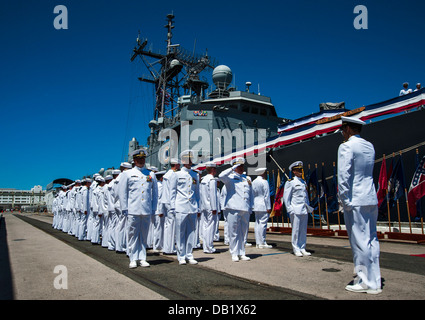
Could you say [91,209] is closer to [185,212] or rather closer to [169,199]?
[169,199]

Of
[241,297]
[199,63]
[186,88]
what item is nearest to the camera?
[241,297]


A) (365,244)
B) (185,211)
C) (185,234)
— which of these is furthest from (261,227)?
(365,244)

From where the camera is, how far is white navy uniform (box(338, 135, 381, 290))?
2945mm

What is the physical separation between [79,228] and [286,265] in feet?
25.1

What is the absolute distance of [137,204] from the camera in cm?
468

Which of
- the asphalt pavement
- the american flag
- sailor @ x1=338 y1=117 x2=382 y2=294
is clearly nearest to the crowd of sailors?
sailor @ x1=338 y1=117 x2=382 y2=294

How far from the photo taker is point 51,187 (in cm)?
6084

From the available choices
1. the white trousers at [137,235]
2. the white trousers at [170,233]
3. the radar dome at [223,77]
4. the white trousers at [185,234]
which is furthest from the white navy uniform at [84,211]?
the radar dome at [223,77]

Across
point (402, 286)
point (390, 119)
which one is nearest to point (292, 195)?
point (402, 286)

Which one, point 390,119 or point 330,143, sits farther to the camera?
point 330,143

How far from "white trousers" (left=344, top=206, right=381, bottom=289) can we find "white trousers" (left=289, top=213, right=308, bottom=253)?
8.21ft

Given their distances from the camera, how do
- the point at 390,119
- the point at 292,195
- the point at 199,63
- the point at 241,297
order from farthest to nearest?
the point at 199,63 < the point at 390,119 < the point at 292,195 < the point at 241,297

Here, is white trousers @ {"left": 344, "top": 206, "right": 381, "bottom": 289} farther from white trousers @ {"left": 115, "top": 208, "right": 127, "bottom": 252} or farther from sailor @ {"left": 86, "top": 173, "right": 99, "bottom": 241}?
sailor @ {"left": 86, "top": 173, "right": 99, "bottom": 241}
